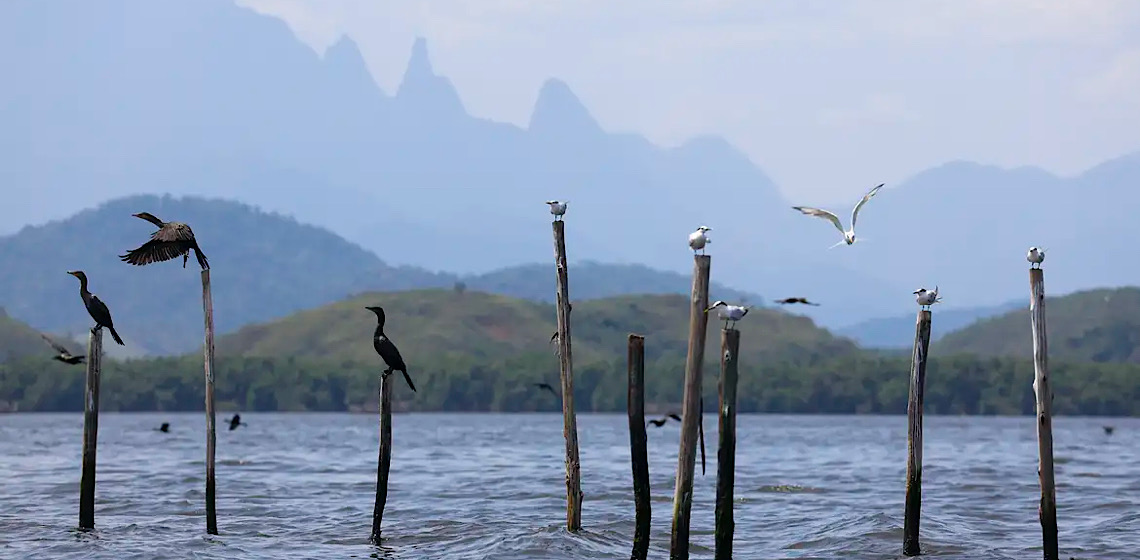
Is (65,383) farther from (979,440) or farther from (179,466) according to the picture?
(179,466)

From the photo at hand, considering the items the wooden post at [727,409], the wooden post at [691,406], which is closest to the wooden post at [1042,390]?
the wooden post at [727,409]

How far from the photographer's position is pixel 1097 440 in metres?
103

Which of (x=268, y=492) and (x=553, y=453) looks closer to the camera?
(x=268, y=492)

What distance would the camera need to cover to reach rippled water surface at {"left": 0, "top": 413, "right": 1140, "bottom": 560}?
31.6 m

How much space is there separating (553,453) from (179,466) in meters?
20.7

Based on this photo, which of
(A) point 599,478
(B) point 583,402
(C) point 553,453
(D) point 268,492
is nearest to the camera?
(D) point 268,492

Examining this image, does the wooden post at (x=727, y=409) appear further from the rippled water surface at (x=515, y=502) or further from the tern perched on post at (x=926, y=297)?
the rippled water surface at (x=515, y=502)

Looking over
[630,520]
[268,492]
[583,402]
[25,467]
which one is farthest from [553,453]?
[583,402]

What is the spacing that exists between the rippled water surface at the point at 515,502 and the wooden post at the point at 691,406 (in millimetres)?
6554

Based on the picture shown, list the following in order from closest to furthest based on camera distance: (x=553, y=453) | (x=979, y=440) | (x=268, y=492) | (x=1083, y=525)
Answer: (x=1083, y=525) → (x=268, y=492) → (x=553, y=453) → (x=979, y=440)

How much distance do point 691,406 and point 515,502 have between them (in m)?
22.4

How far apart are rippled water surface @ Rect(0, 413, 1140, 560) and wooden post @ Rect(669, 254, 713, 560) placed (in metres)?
6.55

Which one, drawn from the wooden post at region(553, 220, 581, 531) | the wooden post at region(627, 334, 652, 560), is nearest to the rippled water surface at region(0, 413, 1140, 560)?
the wooden post at region(553, 220, 581, 531)

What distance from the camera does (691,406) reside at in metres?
22.5
